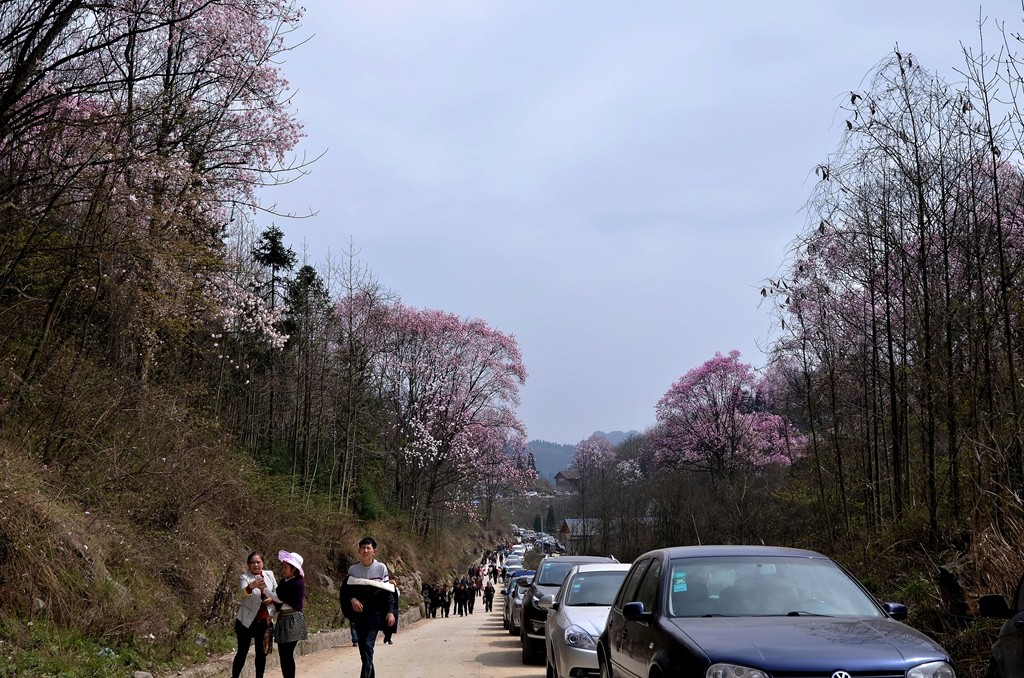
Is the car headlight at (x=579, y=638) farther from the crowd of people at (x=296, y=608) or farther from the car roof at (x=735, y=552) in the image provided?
the car roof at (x=735, y=552)

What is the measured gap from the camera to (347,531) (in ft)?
101

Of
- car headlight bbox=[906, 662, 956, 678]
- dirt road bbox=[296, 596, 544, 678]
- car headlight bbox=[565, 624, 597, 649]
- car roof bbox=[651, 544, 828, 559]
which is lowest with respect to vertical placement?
dirt road bbox=[296, 596, 544, 678]

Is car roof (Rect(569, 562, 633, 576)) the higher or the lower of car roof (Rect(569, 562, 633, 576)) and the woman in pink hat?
the higher

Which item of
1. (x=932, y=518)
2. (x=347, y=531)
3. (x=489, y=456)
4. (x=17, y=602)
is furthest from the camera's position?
(x=489, y=456)

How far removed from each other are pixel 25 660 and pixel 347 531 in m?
21.0

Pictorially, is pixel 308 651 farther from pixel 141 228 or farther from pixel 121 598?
pixel 141 228

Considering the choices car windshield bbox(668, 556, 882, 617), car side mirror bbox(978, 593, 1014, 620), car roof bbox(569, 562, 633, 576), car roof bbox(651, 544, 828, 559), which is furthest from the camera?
car roof bbox(569, 562, 633, 576)

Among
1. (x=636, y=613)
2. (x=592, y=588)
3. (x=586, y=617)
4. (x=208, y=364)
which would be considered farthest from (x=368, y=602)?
(x=208, y=364)

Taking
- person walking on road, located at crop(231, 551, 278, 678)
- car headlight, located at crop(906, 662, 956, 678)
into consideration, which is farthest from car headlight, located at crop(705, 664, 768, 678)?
person walking on road, located at crop(231, 551, 278, 678)

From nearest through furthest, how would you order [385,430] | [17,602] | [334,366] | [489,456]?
1. [17,602]
2. [334,366]
3. [385,430]
4. [489,456]

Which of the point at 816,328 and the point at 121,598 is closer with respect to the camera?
the point at 121,598

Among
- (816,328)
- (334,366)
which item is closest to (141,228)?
(816,328)

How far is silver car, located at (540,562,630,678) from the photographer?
11578 mm

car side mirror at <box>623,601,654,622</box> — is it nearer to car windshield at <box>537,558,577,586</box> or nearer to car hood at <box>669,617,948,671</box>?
car hood at <box>669,617,948,671</box>
